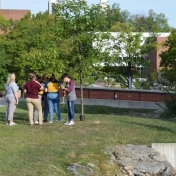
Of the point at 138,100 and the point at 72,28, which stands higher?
the point at 72,28

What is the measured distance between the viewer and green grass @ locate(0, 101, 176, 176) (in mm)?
9820

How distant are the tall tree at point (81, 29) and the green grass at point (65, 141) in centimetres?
197

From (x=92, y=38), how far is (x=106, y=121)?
8.68ft

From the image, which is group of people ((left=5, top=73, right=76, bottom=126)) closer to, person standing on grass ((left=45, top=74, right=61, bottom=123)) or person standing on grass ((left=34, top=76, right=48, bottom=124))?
person standing on grass ((left=45, top=74, right=61, bottom=123))

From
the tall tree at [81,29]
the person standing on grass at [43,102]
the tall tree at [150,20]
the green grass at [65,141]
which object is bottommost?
the green grass at [65,141]

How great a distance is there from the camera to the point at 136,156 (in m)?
11.6

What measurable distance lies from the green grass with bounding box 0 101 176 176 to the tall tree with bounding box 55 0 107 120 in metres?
1.97

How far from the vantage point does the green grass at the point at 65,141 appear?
982cm

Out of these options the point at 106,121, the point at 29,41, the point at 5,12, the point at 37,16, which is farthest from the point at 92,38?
the point at 5,12

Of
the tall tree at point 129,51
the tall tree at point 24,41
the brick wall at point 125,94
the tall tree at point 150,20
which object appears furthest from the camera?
the tall tree at point 150,20

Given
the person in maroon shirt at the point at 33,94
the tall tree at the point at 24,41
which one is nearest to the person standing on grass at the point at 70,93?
the person in maroon shirt at the point at 33,94

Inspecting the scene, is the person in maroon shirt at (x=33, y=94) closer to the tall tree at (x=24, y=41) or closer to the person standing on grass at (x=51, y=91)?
the person standing on grass at (x=51, y=91)

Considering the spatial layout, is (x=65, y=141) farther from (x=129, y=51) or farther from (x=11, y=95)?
(x=129, y=51)

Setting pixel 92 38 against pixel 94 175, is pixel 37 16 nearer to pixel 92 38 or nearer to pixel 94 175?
pixel 92 38
